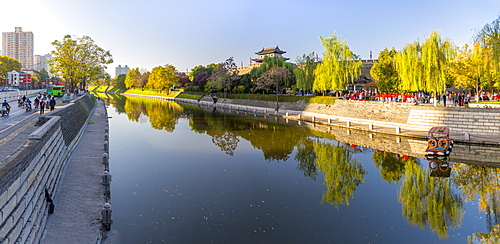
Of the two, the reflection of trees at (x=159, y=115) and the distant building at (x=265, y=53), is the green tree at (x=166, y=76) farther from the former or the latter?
the reflection of trees at (x=159, y=115)

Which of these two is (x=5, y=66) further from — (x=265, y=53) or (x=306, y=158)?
(x=306, y=158)

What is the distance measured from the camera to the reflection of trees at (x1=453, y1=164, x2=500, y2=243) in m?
10.9

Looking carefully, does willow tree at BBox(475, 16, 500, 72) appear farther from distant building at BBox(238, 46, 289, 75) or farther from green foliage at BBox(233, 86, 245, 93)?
distant building at BBox(238, 46, 289, 75)

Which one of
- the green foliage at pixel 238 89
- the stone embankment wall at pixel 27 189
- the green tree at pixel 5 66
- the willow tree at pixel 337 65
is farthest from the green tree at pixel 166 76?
the stone embankment wall at pixel 27 189

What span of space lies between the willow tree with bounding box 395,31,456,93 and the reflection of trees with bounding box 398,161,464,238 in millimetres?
17745

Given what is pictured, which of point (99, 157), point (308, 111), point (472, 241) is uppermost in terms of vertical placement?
point (308, 111)

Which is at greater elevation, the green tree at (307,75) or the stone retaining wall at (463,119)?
the green tree at (307,75)

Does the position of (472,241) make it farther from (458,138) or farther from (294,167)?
(458,138)

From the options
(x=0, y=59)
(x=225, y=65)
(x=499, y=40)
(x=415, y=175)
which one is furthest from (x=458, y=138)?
(x=0, y=59)

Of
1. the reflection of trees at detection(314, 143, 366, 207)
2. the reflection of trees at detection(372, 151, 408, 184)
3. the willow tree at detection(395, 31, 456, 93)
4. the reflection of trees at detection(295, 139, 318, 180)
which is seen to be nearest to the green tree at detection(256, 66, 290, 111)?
the willow tree at detection(395, 31, 456, 93)

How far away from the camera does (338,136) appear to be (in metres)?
29.5

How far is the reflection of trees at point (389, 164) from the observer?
17.3 m

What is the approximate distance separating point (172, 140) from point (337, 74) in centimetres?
2582

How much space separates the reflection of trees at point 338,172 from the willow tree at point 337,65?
21.1m
